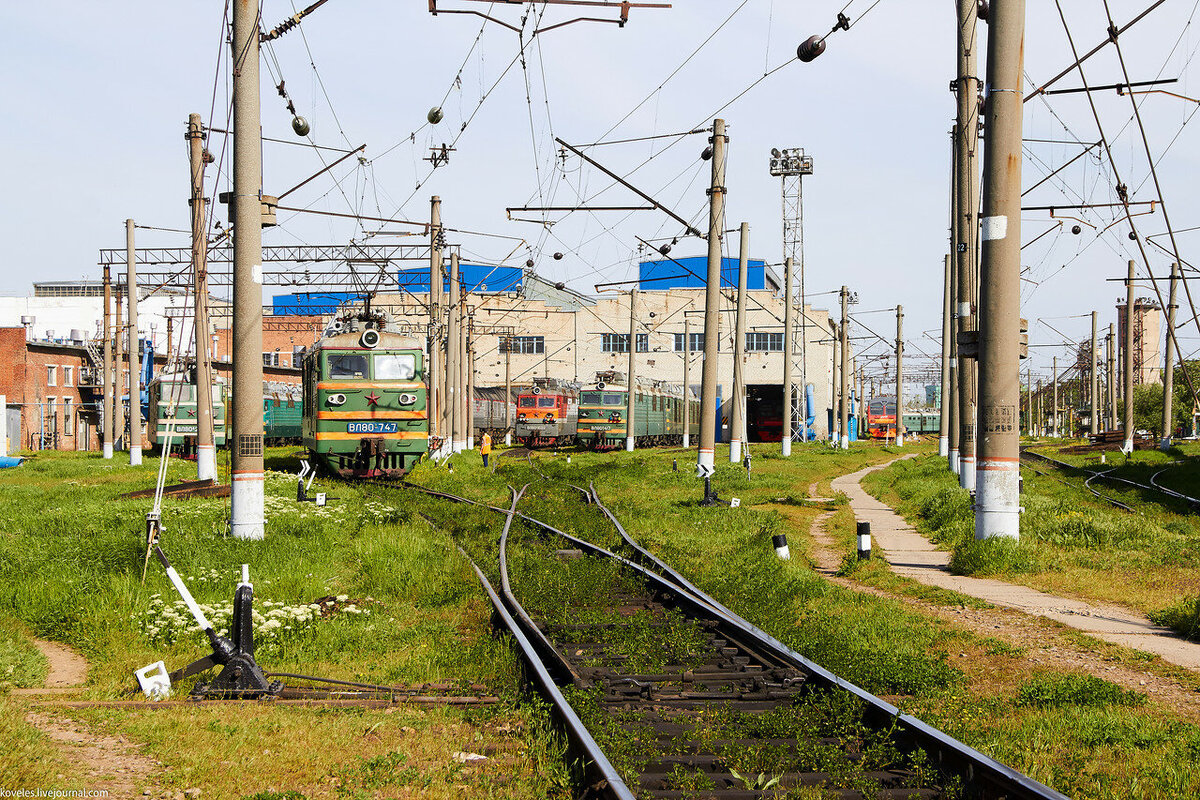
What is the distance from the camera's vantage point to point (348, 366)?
85.1 feet

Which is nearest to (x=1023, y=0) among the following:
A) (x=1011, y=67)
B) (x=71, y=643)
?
(x=1011, y=67)

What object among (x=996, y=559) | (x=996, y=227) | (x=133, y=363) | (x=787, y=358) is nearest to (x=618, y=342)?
(x=787, y=358)

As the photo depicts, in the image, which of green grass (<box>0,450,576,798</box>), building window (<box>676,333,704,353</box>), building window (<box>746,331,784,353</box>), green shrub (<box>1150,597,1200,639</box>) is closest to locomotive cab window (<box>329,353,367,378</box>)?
green grass (<box>0,450,576,798</box>)

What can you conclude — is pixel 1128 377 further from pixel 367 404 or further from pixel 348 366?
pixel 348 366

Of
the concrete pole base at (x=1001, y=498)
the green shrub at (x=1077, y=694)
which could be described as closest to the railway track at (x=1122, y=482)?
the concrete pole base at (x=1001, y=498)

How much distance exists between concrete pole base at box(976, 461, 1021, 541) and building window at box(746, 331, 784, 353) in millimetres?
69140

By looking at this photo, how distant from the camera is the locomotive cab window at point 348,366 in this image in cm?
2586

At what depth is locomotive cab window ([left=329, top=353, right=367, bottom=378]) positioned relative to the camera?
25859 millimetres

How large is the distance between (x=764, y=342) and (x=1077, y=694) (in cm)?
7764

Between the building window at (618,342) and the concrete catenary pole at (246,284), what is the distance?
6938cm

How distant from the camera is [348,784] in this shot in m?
5.70

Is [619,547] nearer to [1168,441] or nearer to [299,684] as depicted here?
[299,684]

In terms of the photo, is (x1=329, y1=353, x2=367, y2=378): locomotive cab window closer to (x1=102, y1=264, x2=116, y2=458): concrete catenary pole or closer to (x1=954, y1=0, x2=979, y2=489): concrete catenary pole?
(x1=954, y1=0, x2=979, y2=489): concrete catenary pole

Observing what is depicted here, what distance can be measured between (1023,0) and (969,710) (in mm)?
10790
